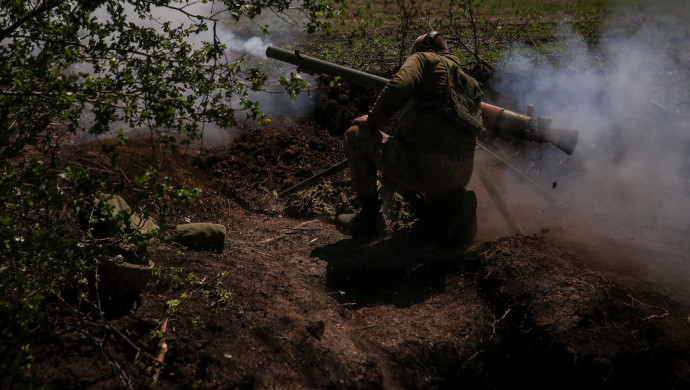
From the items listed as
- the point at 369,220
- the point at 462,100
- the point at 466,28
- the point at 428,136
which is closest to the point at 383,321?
the point at 369,220

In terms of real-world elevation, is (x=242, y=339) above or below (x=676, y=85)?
below

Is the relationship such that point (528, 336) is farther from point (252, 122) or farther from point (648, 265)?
point (252, 122)

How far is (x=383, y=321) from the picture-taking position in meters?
3.63

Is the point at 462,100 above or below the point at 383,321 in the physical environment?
above

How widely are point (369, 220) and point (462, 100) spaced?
1.36 metres

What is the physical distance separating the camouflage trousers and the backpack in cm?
30

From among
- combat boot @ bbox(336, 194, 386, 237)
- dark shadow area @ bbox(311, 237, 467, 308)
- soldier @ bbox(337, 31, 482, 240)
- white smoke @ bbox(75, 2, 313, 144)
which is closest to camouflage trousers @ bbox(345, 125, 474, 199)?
soldier @ bbox(337, 31, 482, 240)

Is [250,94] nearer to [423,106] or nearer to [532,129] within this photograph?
[423,106]

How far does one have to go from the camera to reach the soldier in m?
4.13

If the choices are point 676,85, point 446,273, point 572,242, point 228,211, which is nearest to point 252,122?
point 228,211

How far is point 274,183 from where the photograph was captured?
591 centimetres

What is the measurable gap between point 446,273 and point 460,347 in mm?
841

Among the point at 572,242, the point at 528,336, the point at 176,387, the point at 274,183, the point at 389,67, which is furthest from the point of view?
the point at 389,67

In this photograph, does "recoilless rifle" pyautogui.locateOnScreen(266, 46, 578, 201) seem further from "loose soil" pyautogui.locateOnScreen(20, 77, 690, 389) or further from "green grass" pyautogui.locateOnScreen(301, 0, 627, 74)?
"green grass" pyautogui.locateOnScreen(301, 0, 627, 74)
